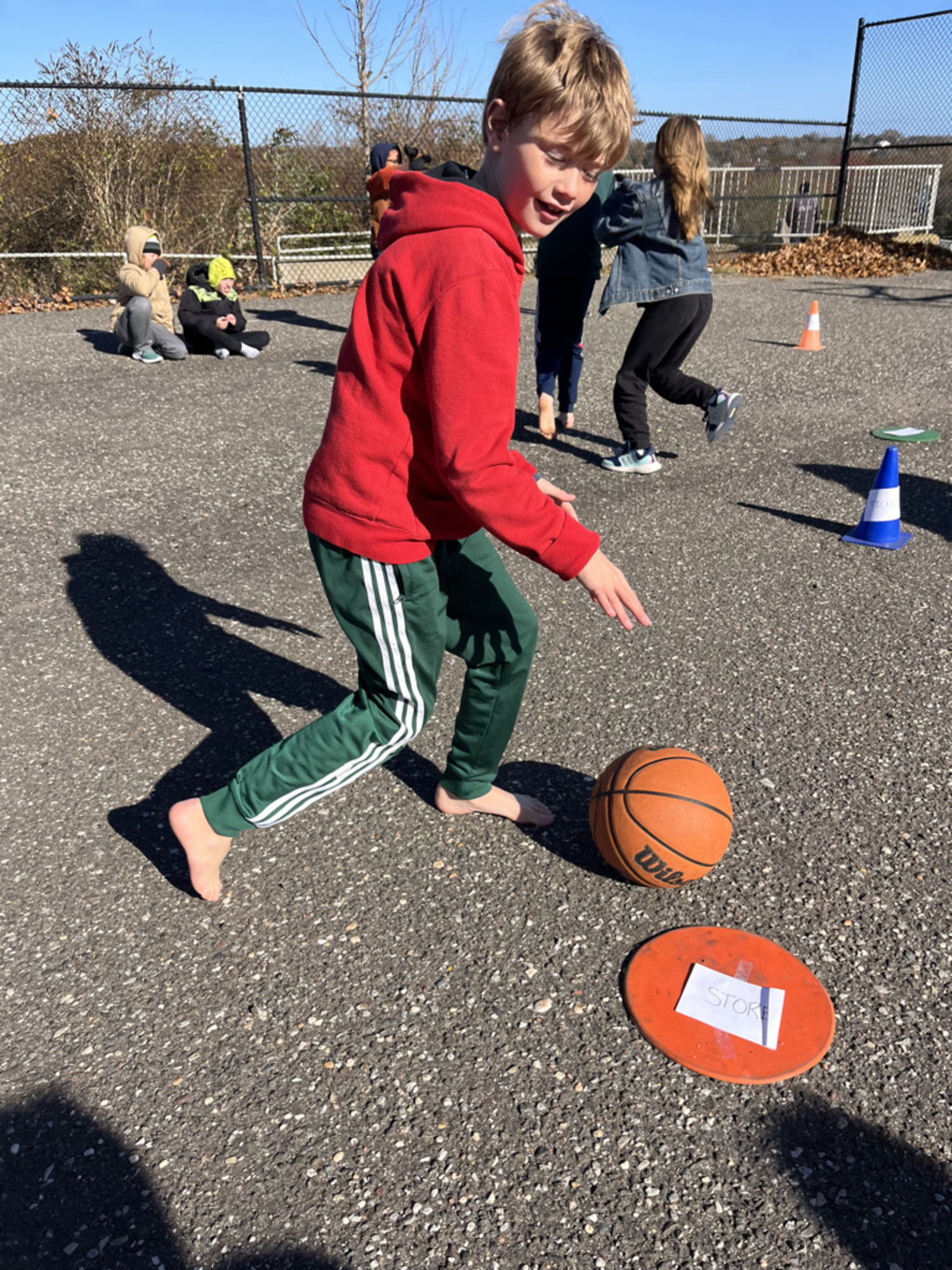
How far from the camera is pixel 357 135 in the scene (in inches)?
608

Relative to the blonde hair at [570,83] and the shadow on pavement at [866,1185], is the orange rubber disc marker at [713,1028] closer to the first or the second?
the shadow on pavement at [866,1185]

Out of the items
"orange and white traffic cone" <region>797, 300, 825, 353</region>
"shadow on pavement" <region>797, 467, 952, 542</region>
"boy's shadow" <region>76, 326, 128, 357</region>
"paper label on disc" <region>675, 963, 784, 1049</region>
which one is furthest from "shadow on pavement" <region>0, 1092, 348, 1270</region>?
"orange and white traffic cone" <region>797, 300, 825, 353</region>

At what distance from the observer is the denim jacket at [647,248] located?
5.88 metres

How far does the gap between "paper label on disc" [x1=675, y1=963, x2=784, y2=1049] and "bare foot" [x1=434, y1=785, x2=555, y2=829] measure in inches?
29.9

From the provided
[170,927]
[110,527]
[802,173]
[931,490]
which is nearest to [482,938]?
[170,927]

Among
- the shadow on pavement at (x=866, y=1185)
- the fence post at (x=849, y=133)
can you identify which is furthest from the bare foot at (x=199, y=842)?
the fence post at (x=849, y=133)

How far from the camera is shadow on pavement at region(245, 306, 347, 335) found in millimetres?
11617

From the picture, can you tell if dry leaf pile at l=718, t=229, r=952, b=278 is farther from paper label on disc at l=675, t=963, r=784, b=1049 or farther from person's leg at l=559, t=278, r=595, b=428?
paper label on disc at l=675, t=963, r=784, b=1049

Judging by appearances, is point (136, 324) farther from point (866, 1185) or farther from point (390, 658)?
point (866, 1185)

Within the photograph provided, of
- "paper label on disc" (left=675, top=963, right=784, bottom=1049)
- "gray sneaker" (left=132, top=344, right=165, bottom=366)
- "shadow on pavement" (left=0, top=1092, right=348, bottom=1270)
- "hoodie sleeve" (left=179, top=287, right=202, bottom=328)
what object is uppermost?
"hoodie sleeve" (left=179, top=287, right=202, bottom=328)

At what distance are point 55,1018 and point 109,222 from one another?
14012 millimetres

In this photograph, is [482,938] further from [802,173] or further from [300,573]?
[802,173]

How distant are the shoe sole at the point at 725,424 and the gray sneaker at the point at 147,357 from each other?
19.7ft

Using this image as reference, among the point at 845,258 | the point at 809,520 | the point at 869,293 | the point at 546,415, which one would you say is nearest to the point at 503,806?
the point at 809,520
